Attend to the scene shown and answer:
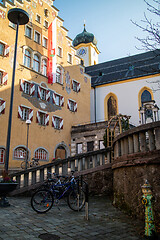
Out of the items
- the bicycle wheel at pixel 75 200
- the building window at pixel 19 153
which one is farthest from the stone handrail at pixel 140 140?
the building window at pixel 19 153

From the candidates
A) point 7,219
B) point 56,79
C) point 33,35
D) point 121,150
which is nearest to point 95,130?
point 56,79

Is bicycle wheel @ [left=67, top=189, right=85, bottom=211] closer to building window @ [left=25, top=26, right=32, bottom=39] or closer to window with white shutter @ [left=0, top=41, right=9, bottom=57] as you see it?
window with white shutter @ [left=0, top=41, right=9, bottom=57]

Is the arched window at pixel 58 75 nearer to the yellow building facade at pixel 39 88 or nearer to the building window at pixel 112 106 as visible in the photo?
the yellow building facade at pixel 39 88

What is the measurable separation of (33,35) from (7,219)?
19997 mm

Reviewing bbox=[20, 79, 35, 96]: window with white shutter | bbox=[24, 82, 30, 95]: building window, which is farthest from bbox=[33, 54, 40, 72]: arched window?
bbox=[24, 82, 30, 95]: building window

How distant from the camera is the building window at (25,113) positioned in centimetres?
1976

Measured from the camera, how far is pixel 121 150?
23.3 feet

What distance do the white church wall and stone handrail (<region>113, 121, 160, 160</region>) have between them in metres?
22.4

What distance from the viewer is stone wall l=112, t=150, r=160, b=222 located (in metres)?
5.10

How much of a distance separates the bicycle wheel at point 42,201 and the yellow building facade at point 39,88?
1202 centimetres

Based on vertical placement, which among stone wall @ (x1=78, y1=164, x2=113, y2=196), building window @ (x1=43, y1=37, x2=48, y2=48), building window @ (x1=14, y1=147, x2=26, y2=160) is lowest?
stone wall @ (x1=78, y1=164, x2=113, y2=196)

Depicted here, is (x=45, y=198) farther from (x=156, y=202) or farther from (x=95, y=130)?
(x=95, y=130)

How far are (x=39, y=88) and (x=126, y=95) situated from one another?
13.5 m

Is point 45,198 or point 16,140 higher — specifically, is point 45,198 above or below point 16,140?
below
